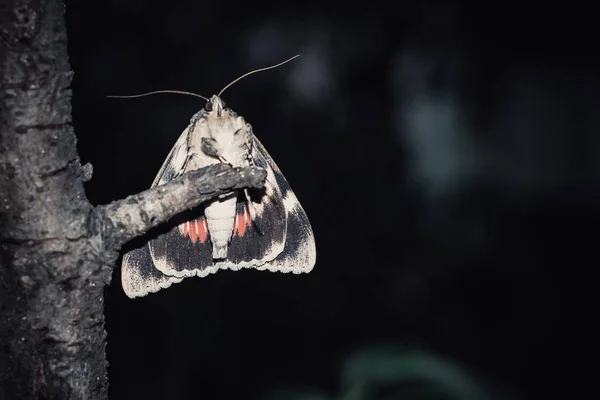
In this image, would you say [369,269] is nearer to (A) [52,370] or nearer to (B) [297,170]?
(B) [297,170]

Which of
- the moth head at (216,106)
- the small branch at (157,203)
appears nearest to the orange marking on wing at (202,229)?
the moth head at (216,106)

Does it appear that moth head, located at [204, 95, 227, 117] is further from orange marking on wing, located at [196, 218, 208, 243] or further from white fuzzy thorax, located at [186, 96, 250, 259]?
orange marking on wing, located at [196, 218, 208, 243]

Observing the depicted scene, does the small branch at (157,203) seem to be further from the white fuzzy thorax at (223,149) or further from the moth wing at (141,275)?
the moth wing at (141,275)

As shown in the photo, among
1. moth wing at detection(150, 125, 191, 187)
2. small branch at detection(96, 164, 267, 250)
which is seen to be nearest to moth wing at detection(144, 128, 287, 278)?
moth wing at detection(150, 125, 191, 187)

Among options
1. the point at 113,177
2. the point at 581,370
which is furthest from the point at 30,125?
the point at 581,370

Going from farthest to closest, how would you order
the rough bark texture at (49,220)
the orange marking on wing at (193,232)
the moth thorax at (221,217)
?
1. the orange marking on wing at (193,232)
2. the moth thorax at (221,217)
3. the rough bark texture at (49,220)

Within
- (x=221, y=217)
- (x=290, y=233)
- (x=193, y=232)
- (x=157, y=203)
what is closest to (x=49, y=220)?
(x=157, y=203)

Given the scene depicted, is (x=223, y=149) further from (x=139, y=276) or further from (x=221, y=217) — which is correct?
(x=139, y=276)

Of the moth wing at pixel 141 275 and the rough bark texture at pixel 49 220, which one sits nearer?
the rough bark texture at pixel 49 220
